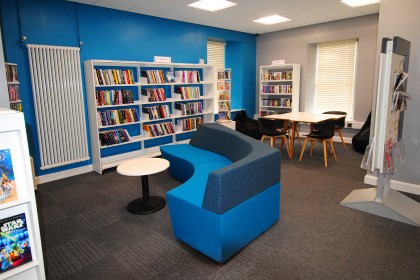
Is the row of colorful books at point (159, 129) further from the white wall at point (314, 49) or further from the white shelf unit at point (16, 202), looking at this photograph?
the white shelf unit at point (16, 202)

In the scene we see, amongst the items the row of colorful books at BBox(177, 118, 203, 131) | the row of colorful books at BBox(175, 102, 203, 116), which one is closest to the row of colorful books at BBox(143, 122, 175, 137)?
the row of colorful books at BBox(177, 118, 203, 131)

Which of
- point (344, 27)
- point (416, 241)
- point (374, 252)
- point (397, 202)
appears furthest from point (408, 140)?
point (344, 27)

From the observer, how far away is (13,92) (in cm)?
367

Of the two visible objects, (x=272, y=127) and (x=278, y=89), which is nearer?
(x=272, y=127)

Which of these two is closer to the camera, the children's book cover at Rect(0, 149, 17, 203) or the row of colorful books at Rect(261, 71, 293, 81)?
the children's book cover at Rect(0, 149, 17, 203)

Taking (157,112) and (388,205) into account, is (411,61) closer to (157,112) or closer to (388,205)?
(388,205)

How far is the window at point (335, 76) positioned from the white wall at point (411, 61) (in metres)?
3.10

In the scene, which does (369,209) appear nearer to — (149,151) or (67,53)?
(149,151)

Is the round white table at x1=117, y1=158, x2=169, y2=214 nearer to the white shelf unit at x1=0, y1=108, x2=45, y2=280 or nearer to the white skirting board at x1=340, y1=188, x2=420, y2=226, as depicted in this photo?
the white shelf unit at x1=0, y1=108, x2=45, y2=280

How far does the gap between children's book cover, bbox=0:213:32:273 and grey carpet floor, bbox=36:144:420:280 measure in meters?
0.99

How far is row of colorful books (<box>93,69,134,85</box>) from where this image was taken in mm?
4559

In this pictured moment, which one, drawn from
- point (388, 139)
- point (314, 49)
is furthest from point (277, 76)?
point (388, 139)

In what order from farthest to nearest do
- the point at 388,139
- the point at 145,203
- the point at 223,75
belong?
the point at 223,75 → the point at 145,203 → the point at 388,139

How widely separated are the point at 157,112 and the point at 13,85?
→ 2384 mm
